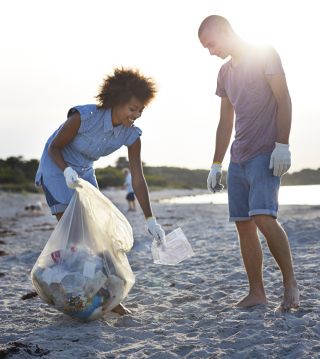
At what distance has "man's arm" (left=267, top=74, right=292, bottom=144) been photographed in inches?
119

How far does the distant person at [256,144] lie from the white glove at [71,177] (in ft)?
3.34

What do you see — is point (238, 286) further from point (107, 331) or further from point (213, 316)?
point (107, 331)

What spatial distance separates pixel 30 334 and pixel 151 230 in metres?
1.04

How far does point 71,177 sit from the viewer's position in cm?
313

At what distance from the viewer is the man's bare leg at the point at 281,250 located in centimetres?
310

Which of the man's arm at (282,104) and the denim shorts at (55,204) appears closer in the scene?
the man's arm at (282,104)

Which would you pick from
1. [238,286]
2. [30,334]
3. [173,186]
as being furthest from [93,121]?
[173,186]

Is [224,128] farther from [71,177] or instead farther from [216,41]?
[71,177]

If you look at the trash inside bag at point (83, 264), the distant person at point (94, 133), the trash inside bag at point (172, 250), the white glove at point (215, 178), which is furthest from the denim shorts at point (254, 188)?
the trash inside bag at point (83, 264)

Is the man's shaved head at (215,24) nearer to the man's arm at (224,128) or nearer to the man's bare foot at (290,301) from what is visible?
the man's arm at (224,128)

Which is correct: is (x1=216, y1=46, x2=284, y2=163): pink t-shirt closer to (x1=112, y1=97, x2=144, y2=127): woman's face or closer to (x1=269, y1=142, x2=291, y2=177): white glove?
(x1=269, y1=142, x2=291, y2=177): white glove

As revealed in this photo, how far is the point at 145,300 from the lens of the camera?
3785 millimetres

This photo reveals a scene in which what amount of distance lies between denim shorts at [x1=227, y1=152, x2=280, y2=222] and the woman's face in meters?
0.72

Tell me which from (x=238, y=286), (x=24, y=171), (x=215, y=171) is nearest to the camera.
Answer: (x=215, y=171)
